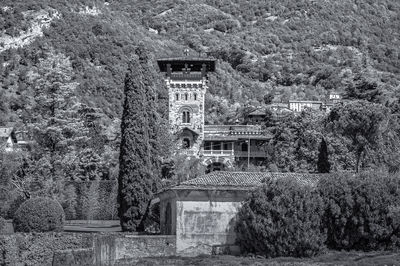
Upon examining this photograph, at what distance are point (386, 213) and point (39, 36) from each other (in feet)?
323

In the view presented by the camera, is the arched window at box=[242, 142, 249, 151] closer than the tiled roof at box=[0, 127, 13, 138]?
No

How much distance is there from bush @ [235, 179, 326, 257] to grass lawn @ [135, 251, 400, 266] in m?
1.23

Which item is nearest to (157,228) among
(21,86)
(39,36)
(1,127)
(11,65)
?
(1,127)

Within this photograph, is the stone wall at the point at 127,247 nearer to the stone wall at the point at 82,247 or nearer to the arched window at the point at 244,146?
the stone wall at the point at 82,247

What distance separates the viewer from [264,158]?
9381 cm

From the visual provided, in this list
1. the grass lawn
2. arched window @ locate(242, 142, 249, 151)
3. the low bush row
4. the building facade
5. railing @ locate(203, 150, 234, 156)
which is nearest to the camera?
the grass lawn

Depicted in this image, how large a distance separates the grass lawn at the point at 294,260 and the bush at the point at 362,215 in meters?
1.68

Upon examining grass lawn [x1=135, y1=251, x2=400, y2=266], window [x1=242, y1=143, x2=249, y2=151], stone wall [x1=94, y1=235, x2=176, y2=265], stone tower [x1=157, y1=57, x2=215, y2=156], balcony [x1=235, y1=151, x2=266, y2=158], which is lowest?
grass lawn [x1=135, y1=251, x2=400, y2=266]

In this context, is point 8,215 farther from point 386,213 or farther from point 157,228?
point 386,213

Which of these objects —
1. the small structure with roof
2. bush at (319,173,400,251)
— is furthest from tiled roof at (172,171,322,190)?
bush at (319,173,400,251)

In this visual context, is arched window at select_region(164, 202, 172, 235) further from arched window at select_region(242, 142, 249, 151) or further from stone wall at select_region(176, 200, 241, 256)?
arched window at select_region(242, 142, 249, 151)

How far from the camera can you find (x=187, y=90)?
3829 inches

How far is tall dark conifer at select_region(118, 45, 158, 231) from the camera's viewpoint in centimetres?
5112

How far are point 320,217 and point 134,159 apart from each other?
46.2 ft
